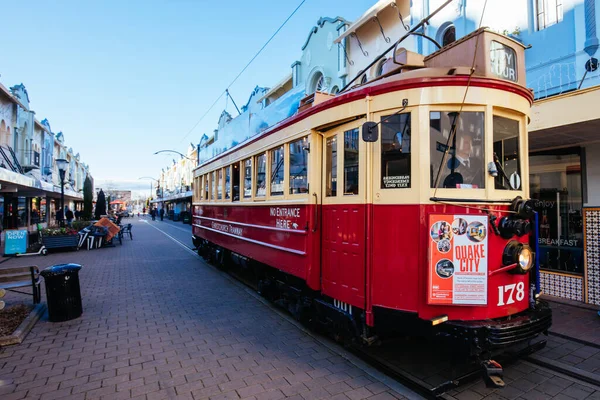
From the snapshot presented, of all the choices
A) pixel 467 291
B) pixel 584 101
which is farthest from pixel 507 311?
pixel 584 101

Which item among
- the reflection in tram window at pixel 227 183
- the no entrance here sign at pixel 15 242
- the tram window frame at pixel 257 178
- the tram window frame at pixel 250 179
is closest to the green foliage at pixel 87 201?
the no entrance here sign at pixel 15 242

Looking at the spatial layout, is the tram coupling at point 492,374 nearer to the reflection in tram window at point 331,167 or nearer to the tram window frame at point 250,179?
the reflection in tram window at point 331,167

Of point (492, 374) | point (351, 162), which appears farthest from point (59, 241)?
point (492, 374)

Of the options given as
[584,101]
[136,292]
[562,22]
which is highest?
[562,22]

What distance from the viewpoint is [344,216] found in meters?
3.93

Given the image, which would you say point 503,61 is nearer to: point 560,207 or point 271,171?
point 271,171

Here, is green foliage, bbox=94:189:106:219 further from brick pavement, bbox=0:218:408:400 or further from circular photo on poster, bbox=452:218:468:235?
circular photo on poster, bbox=452:218:468:235

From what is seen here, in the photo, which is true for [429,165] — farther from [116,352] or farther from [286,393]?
[116,352]

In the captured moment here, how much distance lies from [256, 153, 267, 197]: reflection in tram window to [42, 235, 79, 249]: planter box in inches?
443

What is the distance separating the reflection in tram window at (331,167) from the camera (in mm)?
4172

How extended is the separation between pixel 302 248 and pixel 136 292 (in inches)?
182

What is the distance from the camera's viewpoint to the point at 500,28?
762cm

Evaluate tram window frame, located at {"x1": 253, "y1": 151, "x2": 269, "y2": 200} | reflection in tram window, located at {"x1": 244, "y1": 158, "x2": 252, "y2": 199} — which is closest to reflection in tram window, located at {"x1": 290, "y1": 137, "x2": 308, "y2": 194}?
tram window frame, located at {"x1": 253, "y1": 151, "x2": 269, "y2": 200}

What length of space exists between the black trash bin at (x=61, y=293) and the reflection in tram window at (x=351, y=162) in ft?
15.0
